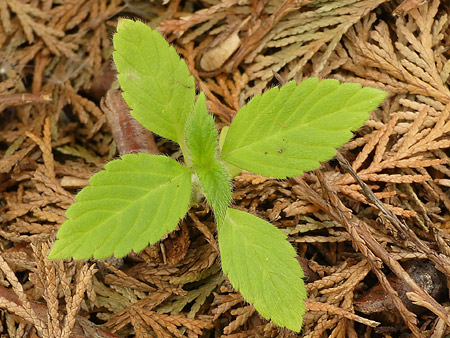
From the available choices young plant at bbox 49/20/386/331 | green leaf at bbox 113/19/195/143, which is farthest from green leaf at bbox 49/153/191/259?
green leaf at bbox 113/19/195/143

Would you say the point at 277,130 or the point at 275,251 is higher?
the point at 277,130

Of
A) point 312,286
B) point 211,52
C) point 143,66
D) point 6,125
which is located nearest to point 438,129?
point 312,286

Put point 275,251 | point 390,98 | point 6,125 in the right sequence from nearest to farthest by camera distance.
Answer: point 275,251
point 390,98
point 6,125

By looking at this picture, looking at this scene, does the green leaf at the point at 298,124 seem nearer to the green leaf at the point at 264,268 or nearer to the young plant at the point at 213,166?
the young plant at the point at 213,166

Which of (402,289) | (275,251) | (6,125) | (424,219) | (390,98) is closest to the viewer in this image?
(275,251)

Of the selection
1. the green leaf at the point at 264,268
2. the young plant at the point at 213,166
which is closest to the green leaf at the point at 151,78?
the young plant at the point at 213,166

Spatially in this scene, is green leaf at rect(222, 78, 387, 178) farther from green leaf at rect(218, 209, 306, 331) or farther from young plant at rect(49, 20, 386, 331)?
green leaf at rect(218, 209, 306, 331)

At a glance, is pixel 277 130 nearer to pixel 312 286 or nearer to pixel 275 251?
pixel 275 251
